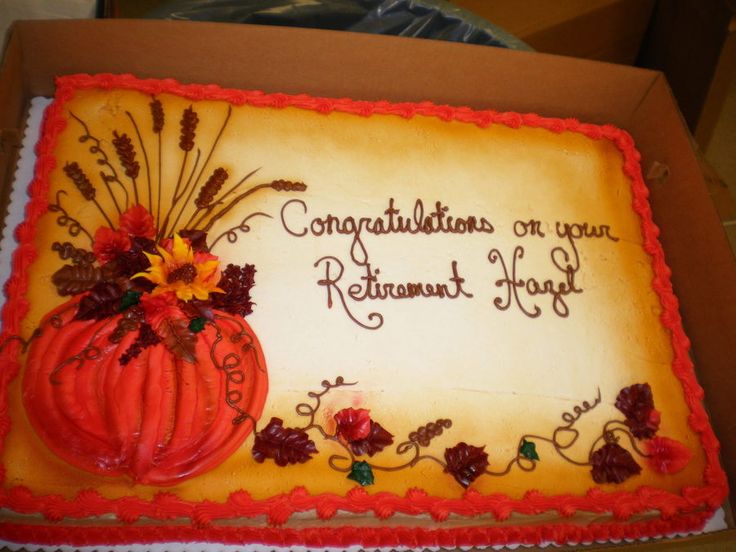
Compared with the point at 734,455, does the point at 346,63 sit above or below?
above

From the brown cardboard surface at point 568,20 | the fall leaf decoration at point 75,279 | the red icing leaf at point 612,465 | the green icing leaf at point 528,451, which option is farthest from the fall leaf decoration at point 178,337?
the brown cardboard surface at point 568,20

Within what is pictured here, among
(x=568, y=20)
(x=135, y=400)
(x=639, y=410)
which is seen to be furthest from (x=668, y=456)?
(x=568, y=20)

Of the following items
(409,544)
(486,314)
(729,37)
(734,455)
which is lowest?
(409,544)

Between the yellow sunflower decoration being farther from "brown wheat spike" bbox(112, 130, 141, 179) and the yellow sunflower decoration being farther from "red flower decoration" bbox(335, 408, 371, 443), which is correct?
"red flower decoration" bbox(335, 408, 371, 443)

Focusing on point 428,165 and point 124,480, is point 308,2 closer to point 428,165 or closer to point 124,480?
point 428,165

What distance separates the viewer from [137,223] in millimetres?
1778

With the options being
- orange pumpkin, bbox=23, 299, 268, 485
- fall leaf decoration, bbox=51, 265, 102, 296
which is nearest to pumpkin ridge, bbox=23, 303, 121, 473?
orange pumpkin, bbox=23, 299, 268, 485

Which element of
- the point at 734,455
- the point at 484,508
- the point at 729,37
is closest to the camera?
the point at 484,508

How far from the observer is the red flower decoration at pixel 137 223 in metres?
1.77

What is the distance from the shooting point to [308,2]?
2428 millimetres

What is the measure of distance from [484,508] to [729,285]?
3.64 ft

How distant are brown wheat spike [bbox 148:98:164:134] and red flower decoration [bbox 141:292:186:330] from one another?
2.07ft

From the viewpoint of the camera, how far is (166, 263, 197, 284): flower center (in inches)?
66.3

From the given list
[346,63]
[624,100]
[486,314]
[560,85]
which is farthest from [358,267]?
[624,100]
